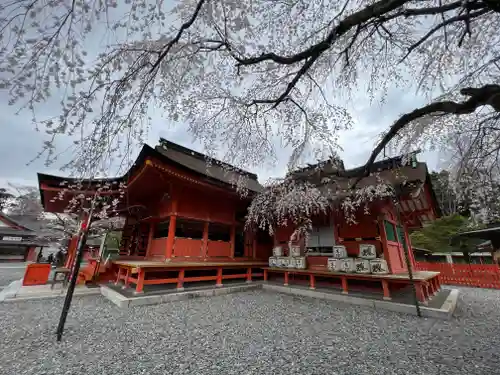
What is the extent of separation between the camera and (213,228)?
8.83 m

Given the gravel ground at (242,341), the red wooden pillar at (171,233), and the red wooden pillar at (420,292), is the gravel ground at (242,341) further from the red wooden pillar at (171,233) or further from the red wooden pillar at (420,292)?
the red wooden pillar at (171,233)

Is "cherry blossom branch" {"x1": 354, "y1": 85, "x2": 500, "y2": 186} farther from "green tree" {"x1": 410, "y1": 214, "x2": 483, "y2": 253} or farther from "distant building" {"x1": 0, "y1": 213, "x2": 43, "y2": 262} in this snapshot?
"distant building" {"x1": 0, "y1": 213, "x2": 43, "y2": 262}

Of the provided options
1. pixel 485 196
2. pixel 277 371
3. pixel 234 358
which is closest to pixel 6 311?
pixel 234 358

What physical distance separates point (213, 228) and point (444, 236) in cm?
1821

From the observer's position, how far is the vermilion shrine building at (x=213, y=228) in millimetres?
6367

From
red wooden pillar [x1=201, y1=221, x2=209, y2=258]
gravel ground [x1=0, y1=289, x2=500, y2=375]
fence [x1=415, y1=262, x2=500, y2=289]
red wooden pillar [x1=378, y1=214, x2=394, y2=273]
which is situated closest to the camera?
gravel ground [x1=0, y1=289, x2=500, y2=375]

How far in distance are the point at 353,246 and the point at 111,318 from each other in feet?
22.8

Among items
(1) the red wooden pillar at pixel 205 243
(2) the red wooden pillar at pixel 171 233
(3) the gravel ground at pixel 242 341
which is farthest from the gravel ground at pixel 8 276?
(1) the red wooden pillar at pixel 205 243

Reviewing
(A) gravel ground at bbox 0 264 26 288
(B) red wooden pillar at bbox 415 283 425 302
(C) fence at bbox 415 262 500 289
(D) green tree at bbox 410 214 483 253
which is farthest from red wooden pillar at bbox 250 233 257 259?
(D) green tree at bbox 410 214 483 253

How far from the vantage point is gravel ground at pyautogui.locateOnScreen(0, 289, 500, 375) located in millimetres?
2799

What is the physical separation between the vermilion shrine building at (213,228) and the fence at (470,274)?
4.06 meters

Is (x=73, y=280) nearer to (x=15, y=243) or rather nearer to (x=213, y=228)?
(x=213, y=228)

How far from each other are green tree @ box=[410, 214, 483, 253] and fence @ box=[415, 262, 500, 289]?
5621 millimetres

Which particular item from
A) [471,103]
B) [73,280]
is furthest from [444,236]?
[73,280]
